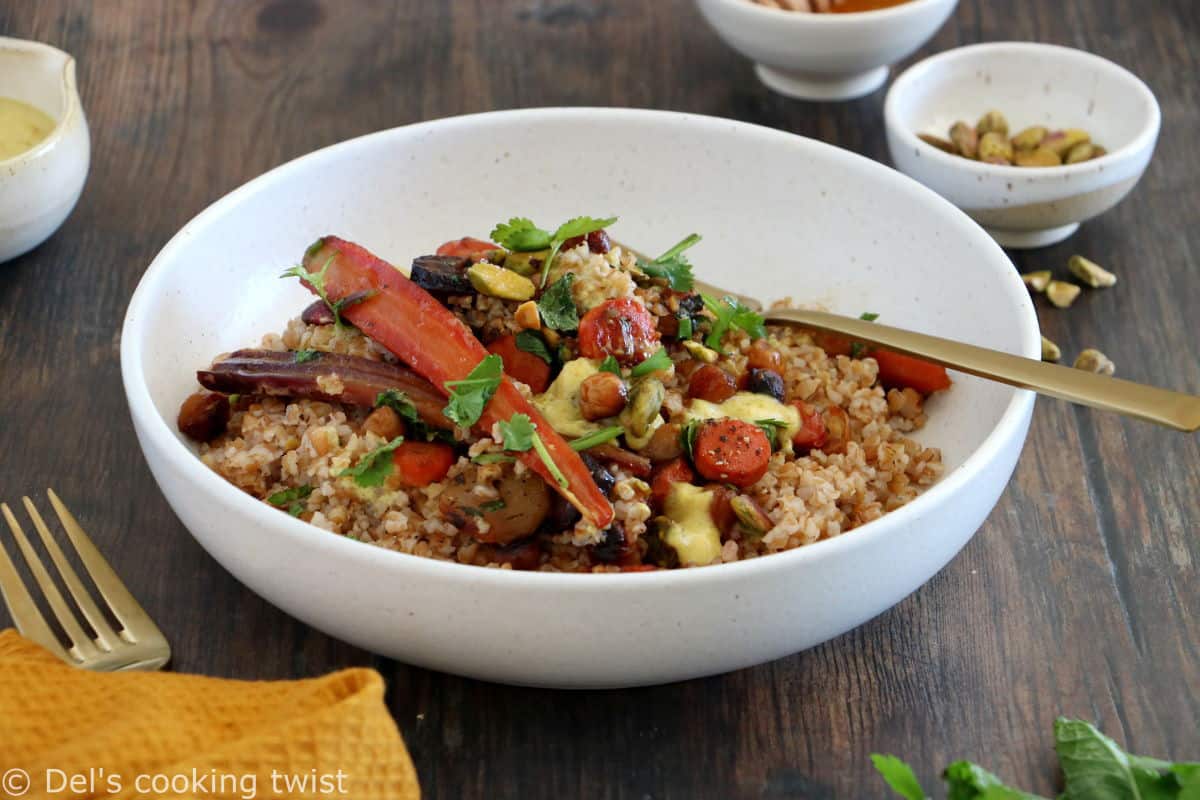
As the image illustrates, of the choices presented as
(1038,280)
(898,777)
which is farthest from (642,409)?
(1038,280)

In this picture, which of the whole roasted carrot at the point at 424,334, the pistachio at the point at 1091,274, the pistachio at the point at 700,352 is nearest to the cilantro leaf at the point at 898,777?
the whole roasted carrot at the point at 424,334

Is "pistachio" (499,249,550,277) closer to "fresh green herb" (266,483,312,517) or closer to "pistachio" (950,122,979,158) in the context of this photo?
"fresh green herb" (266,483,312,517)

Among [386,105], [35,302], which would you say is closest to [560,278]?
[35,302]

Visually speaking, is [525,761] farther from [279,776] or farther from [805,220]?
[805,220]

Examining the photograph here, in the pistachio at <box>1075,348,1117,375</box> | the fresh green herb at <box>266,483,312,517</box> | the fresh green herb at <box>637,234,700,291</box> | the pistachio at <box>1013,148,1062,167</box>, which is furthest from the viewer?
the pistachio at <box>1013,148,1062,167</box>

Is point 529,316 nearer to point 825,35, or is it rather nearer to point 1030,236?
point 1030,236

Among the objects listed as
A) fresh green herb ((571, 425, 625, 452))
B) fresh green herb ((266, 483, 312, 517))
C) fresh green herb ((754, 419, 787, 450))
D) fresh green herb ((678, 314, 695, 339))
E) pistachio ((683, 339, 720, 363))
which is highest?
fresh green herb ((571, 425, 625, 452))

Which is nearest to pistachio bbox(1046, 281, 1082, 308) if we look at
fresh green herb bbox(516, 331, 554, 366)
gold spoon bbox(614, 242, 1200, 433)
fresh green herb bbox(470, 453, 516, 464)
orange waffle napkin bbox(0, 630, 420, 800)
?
gold spoon bbox(614, 242, 1200, 433)
